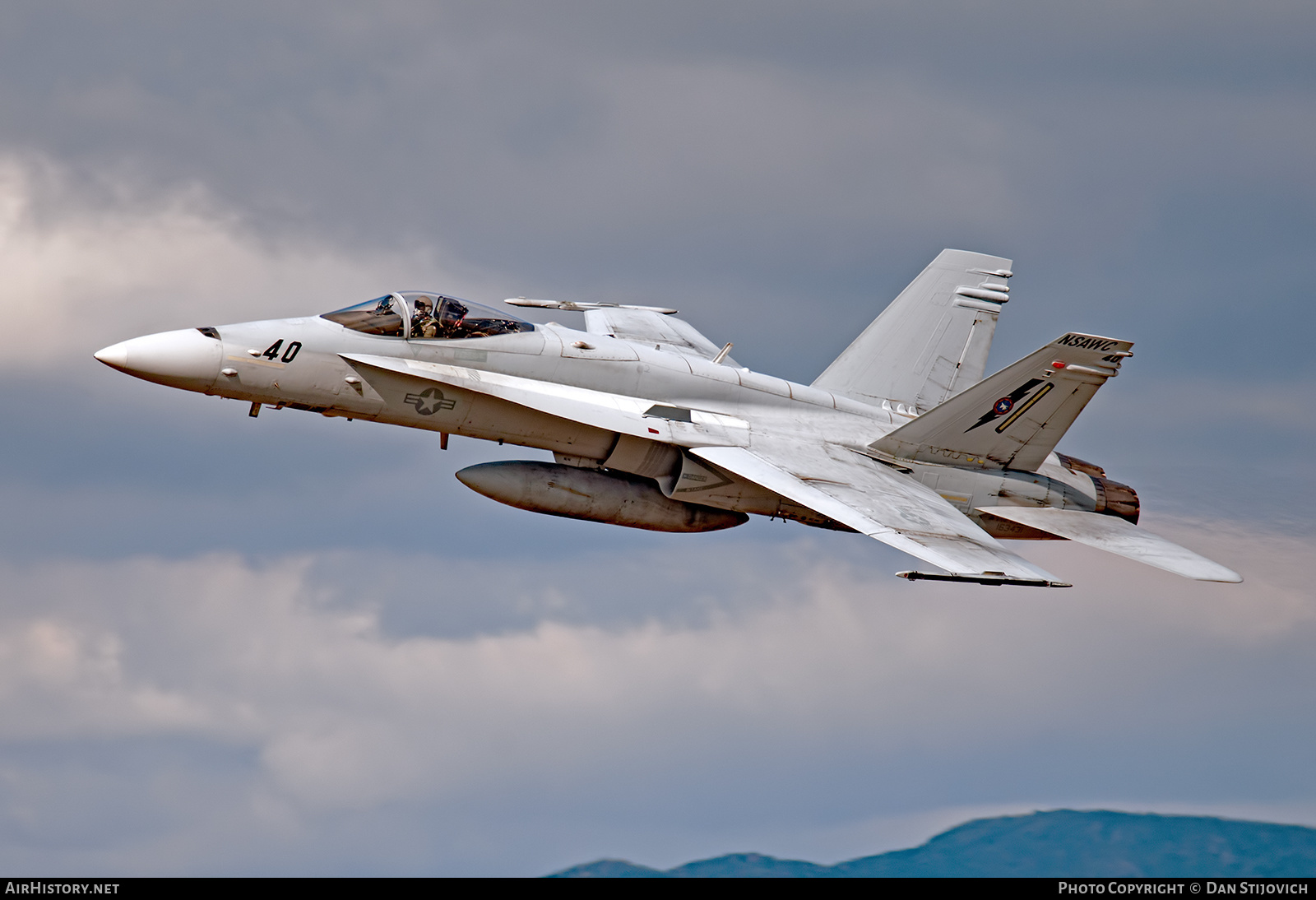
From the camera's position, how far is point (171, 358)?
17.8 m

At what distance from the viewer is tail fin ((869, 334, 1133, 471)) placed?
21297 mm

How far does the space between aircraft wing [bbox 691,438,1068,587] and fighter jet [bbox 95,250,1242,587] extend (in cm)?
4

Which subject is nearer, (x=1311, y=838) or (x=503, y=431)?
(x=503, y=431)

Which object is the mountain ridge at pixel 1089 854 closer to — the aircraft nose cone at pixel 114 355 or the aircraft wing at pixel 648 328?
the aircraft wing at pixel 648 328

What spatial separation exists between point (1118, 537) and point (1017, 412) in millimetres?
2844

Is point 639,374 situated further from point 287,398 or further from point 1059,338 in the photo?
point 1059,338

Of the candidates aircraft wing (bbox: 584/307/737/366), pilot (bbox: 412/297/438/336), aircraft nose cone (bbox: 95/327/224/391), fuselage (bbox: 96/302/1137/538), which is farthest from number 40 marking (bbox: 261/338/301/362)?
aircraft wing (bbox: 584/307/737/366)

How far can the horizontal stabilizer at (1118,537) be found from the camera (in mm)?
20734

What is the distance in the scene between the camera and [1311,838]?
4931 centimetres

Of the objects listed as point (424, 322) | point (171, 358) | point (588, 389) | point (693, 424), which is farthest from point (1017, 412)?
point (171, 358)
